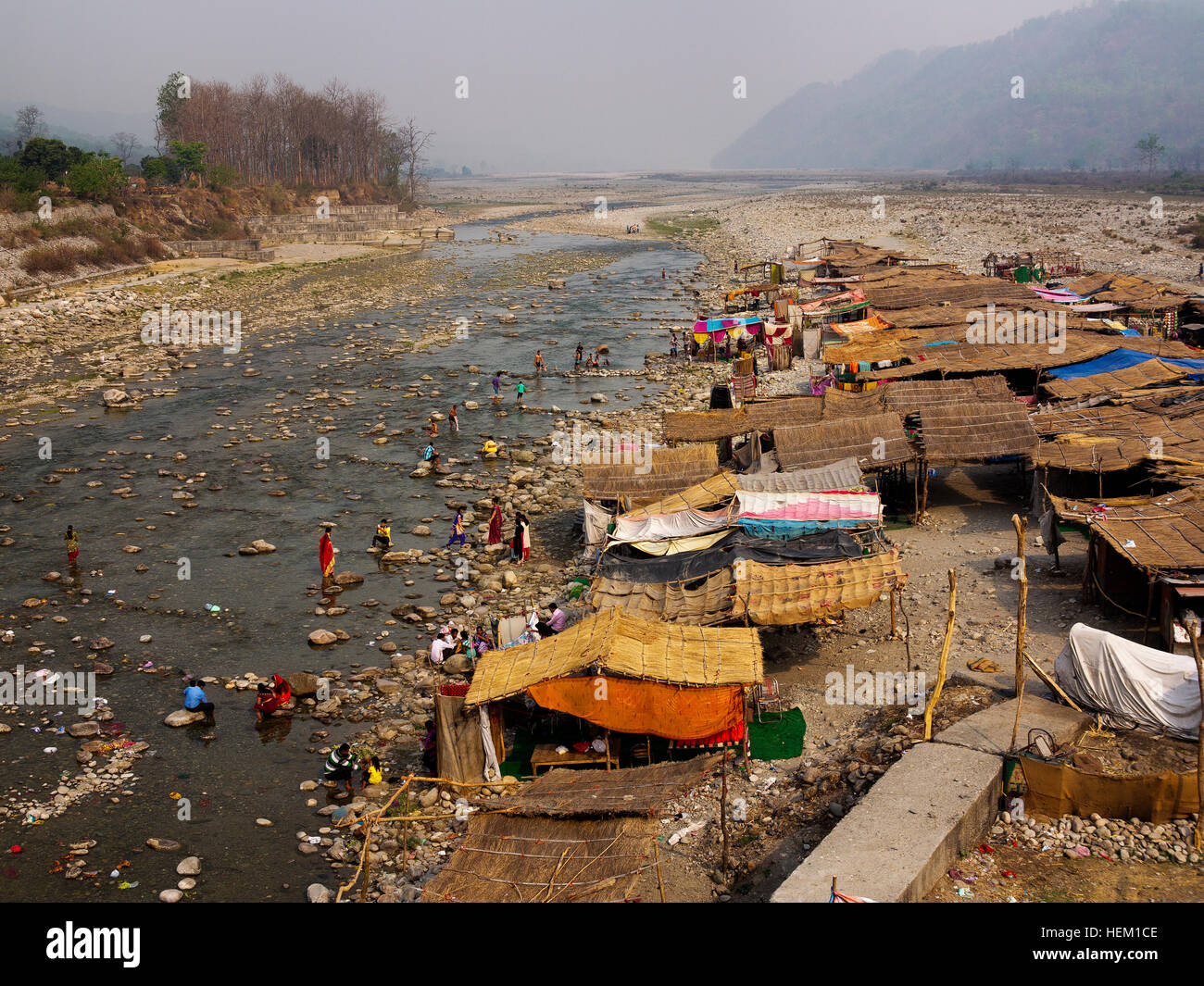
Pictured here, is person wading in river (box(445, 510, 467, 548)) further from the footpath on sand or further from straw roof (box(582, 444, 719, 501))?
the footpath on sand

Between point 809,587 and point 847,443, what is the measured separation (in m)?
5.67

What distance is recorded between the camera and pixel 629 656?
35.2 ft

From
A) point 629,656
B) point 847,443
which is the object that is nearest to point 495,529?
point 847,443

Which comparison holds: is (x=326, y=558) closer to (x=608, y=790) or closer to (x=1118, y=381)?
(x=608, y=790)

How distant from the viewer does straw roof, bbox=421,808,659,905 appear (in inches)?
306

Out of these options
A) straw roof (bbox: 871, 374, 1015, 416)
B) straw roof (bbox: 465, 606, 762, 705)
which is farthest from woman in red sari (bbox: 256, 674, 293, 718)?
straw roof (bbox: 871, 374, 1015, 416)

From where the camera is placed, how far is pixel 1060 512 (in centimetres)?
1337

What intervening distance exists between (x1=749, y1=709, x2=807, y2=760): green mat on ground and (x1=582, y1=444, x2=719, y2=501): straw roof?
6273mm

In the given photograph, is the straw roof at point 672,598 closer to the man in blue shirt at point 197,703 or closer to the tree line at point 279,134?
the man in blue shirt at point 197,703

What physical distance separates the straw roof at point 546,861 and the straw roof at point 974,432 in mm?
10804

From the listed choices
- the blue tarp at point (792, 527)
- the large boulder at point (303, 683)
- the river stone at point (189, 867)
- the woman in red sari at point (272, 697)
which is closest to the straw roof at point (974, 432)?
the blue tarp at point (792, 527)

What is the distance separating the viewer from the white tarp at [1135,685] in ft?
32.1
